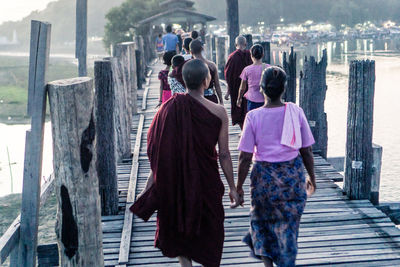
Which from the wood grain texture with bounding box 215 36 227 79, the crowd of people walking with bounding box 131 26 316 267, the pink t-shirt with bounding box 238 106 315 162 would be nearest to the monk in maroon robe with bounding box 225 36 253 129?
the crowd of people walking with bounding box 131 26 316 267

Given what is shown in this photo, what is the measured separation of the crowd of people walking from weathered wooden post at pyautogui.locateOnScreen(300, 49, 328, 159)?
17.3 feet

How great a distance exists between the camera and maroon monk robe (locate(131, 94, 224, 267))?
165 inches

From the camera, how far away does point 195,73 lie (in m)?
4.24

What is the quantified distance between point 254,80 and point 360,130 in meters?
1.97

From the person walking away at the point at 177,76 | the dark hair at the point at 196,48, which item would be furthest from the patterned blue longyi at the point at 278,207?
the dark hair at the point at 196,48

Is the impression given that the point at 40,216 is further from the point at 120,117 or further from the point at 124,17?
the point at 124,17

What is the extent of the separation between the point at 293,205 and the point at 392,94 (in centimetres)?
3357

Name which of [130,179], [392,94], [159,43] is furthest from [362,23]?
[130,179]

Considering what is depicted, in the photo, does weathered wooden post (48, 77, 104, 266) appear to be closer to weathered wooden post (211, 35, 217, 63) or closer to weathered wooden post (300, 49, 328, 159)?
weathered wooden post (300, 49, 328, 159)

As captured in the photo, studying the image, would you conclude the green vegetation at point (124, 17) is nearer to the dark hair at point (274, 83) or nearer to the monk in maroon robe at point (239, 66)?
the monk in maroon robe at point (239, 66)

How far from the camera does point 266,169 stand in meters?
4.25

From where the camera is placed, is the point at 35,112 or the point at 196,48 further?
the point at 196,48

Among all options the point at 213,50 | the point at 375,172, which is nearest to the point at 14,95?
the point at 213,50

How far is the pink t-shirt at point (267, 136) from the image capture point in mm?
4191
